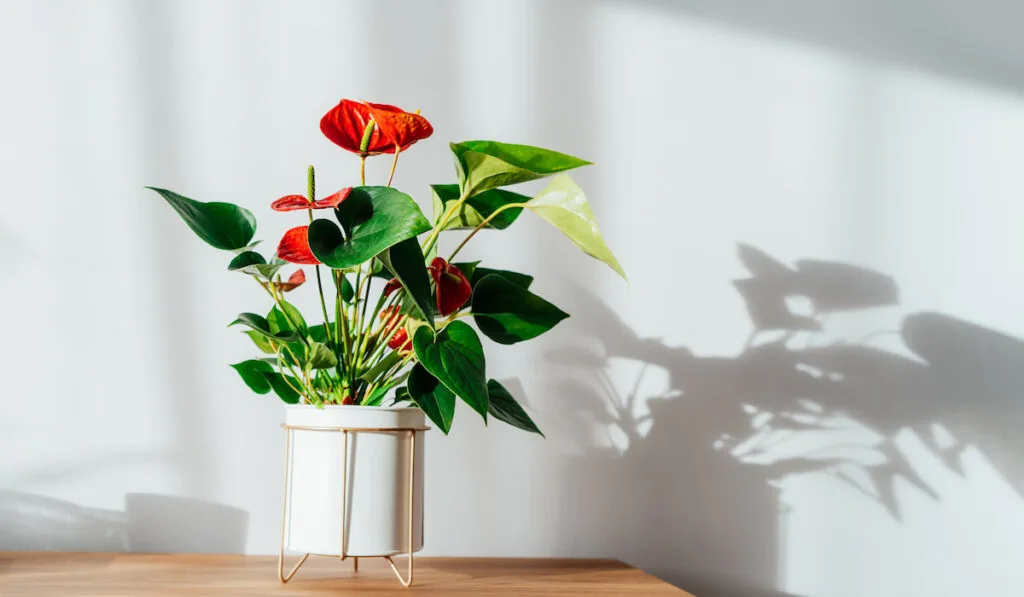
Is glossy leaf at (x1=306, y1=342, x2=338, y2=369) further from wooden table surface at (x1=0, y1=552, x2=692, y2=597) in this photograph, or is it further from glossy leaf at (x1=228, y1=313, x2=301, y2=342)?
wooden table surface at (x1=0, y1=552, x2=692, y2=597)

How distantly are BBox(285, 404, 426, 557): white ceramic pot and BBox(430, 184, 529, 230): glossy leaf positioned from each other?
0.71 feet

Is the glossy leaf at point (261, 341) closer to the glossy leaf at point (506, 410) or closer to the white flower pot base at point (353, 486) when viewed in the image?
the white flower pot base at point (353, 486)

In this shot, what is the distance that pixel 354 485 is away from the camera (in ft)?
2.88

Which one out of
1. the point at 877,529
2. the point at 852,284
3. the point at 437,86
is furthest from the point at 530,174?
the point at 877,529

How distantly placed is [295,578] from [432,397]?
11.6 inches

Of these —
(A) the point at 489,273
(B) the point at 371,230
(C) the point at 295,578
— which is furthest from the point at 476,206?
(C) the point at 295,578

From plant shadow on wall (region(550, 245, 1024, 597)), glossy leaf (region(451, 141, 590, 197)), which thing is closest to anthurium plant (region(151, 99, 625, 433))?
glossy leaf (region(451, 141, 590, 197))

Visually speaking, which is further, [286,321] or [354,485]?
[286,321]

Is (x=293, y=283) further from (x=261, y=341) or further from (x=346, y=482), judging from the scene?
(x=346, y=482)

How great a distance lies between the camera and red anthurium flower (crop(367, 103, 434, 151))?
803mm

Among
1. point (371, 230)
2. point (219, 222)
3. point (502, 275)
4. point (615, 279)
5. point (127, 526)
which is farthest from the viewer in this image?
point (615, 279)

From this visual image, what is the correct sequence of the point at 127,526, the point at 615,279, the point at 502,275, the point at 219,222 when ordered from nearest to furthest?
the point at 219,222 < the point at 502,275 < the point at 127,526 < the point at 615,279

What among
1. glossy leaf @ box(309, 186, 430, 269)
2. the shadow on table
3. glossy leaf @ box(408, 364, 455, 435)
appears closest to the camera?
glossy leaf @ box(309, 186, 430, 269)

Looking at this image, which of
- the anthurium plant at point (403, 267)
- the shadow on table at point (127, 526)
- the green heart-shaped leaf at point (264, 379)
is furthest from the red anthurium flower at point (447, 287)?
the shadow on table at point (127, 526)
